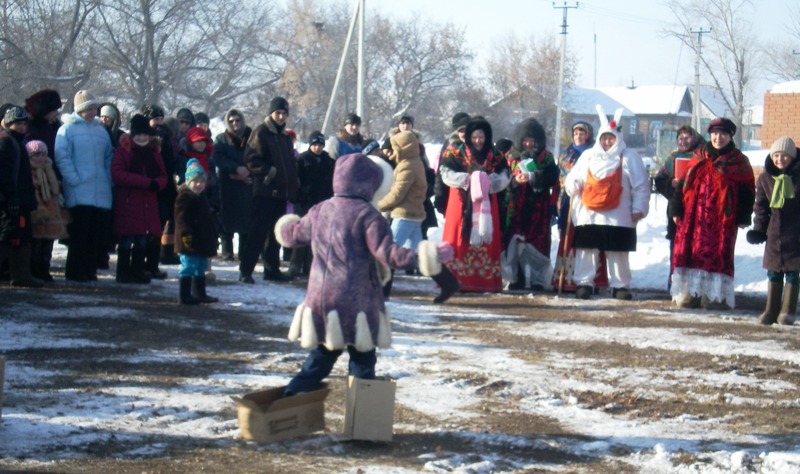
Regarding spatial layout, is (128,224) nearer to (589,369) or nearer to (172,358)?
(172,358)

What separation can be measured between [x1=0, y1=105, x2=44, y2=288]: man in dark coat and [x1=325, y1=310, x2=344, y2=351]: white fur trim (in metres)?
5.42

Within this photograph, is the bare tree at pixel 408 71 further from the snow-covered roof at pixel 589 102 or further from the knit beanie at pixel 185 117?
the knit beanie at pixel 185 117

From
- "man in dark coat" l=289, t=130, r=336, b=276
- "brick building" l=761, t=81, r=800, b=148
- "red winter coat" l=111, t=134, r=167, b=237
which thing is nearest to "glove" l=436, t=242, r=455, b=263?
"red winter coat" l=111, t=134, r=167, b=237

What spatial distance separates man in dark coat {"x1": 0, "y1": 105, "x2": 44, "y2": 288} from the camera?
1070 centimetres

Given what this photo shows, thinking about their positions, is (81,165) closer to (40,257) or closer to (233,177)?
(40,257)

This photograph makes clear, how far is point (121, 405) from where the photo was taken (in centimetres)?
689

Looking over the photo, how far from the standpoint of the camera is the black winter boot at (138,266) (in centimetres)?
1252

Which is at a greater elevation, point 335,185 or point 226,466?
point 335,185

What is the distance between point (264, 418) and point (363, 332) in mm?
673

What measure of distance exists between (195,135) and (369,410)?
26.1ft

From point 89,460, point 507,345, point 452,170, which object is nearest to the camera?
point 89,460

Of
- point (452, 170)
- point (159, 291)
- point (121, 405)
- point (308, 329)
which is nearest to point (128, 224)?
point (159, 291)

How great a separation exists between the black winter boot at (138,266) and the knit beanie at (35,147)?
1490 mm

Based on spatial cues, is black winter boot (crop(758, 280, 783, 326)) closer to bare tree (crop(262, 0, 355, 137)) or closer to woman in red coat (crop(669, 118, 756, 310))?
woman in red coat (crop(669, 118, 756, 310))
